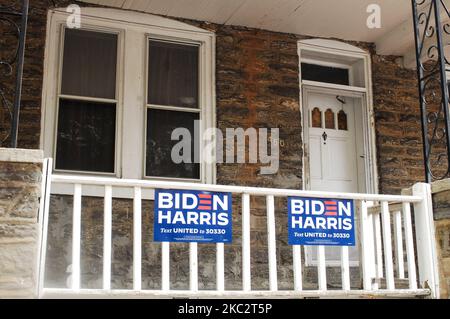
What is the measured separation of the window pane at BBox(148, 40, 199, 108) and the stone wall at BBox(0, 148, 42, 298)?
2959 mm

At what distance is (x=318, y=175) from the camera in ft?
24.4

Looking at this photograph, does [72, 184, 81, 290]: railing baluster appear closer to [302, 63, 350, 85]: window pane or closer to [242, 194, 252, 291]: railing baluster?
[242, 194, 252, 291]: railing baluster

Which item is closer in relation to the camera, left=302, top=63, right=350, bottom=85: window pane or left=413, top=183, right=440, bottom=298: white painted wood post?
left=413, top=183, right=440, bottom=298: white painted wood post

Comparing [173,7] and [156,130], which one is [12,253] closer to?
[156,130]

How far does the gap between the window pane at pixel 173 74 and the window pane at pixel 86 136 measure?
0.57 m

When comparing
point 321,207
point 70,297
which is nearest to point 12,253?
point 70,297

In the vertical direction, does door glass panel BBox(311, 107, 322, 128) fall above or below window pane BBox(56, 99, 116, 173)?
above

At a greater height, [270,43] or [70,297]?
[270,43]

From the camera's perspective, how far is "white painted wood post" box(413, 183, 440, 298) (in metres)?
5.04

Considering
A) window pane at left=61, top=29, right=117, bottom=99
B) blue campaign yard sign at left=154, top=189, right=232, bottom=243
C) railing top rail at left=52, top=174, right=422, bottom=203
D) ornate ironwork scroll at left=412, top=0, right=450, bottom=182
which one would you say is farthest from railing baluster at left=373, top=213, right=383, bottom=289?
window pane at left=61, top=29, right=117, bottom=99

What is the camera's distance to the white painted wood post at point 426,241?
5043mm

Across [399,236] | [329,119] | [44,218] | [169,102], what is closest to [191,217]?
[44,218]

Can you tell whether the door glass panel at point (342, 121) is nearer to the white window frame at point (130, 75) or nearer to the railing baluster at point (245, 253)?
the white window frame at point (130, 75)
